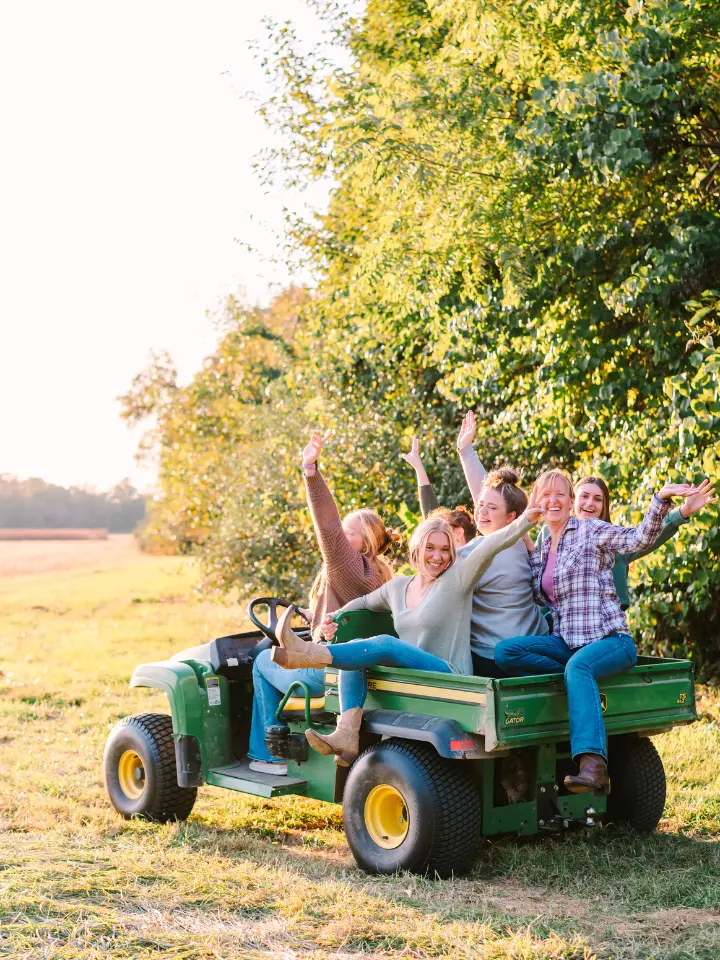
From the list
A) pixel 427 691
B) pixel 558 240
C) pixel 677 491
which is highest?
pixel 558 240

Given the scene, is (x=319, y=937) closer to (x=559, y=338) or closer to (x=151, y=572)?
(x=559, y=338)

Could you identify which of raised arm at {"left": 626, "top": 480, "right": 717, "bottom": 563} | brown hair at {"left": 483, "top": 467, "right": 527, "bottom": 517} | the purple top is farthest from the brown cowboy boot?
raised arm at {"left": 626, "top": 480, "right": 717, "bottom": 563}

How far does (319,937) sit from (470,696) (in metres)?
1.13

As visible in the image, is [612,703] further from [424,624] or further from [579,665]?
[424,624]

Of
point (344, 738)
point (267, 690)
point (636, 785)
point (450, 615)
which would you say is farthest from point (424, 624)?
point (636, 785)

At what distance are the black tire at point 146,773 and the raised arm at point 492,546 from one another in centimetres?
187

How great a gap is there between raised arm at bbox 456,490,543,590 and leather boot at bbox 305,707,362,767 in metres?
0.76

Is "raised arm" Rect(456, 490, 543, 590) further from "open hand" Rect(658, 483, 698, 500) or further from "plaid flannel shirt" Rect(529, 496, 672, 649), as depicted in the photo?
"open hand" Rect(658, 483, 698, 500)

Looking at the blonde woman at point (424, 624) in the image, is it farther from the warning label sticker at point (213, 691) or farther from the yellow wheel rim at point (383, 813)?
the warning label sticker at point (213, 691)

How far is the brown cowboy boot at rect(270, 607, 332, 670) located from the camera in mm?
4816

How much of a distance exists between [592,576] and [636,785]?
1059mm

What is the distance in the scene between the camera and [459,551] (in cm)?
552

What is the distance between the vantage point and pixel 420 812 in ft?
15.2

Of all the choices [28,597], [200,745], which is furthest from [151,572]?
[200,745]
